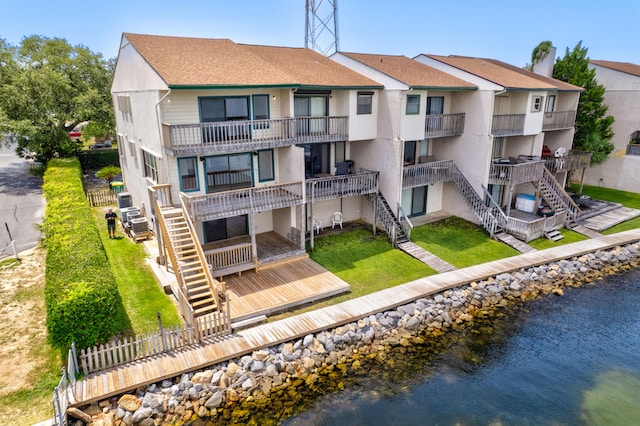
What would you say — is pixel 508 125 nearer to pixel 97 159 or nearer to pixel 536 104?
pixel 536 104

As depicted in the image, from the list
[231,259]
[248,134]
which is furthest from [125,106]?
[231,259]

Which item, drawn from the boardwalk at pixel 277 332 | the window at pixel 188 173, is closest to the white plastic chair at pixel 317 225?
the boardwalk at pixel 277 332

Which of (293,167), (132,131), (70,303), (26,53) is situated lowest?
(70,303)

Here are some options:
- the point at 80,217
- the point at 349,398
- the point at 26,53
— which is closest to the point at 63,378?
the point at 349,398

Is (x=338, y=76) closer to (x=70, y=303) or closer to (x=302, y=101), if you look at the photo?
(x=302, y=101)

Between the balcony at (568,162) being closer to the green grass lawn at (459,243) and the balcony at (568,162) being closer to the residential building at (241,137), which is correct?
the green grass lawn at (459,243)

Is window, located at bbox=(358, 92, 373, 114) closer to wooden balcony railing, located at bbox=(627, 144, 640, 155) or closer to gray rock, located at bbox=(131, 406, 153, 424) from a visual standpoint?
gray rock, located at bbox=(131, 406, 153, 424)
